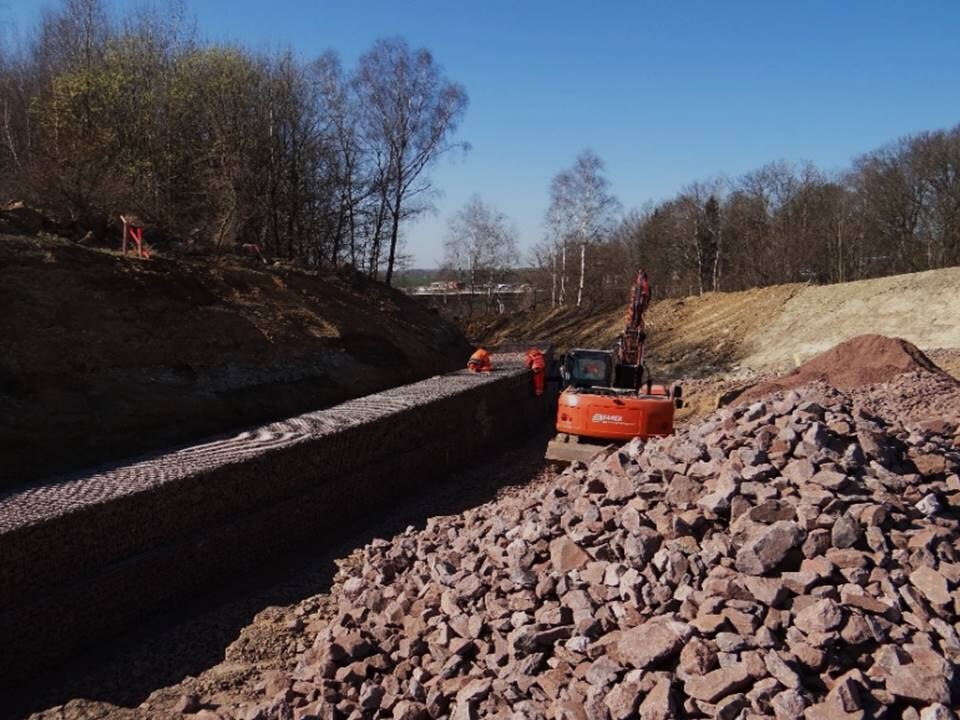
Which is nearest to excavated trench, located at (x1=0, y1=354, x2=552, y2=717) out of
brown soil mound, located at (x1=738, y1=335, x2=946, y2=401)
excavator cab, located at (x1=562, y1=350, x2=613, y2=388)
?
excavator cab, located at (x1=562, y1=350, x2=613, y2=388)

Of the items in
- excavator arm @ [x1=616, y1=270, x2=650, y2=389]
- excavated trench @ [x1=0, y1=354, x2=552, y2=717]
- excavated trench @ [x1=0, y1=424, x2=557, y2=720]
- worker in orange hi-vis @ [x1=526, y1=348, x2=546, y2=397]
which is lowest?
excavated trench @ [x1=0, y1=424, x2=557, y2=720]

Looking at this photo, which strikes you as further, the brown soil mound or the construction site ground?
the brown soil mound

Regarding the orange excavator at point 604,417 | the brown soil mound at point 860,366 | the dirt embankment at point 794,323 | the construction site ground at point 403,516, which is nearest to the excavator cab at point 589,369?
the orange excavator at point 604,417

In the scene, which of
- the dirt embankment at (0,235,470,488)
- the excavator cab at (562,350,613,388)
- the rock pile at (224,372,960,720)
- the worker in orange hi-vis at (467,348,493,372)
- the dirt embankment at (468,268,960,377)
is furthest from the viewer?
the dirt embankment at (468,268,960,377)

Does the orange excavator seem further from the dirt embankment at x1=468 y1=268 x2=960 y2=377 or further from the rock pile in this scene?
the dirt embankment at x1=468 y1=268 x2=960 y2=377

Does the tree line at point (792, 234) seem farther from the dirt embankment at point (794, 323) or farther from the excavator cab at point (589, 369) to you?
the excavator cab at point (589, 369)

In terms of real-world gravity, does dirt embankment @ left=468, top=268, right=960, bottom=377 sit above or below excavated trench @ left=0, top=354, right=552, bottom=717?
above

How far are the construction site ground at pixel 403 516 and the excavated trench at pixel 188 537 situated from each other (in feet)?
0.09

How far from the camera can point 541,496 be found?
6160 millimetres

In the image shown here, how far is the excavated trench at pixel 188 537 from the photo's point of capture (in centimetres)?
531

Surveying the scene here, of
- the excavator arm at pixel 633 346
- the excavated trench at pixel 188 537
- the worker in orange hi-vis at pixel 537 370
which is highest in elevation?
the excavator arm at pixel 633 346

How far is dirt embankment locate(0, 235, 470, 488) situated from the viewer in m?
8.61

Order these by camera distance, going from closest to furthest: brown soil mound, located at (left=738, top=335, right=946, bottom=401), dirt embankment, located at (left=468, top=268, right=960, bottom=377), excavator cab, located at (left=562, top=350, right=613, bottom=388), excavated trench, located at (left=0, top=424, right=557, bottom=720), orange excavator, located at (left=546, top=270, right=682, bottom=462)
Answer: excavated trench, located at (left=0, top=424, right=557, bottom=720), orange excavator, located at (left=546, top=270, right=682, bottom=462), excavator cab, located at (left=562, top=350, right=613, bottom=388), brown soil mound, located at (left=738, top=335, right=946, bottom=401), dirt embankment, located at (left=468, top=268, right=960, bottom=377)

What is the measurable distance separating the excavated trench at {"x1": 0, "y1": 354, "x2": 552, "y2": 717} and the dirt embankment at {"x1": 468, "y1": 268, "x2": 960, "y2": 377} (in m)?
12.8
